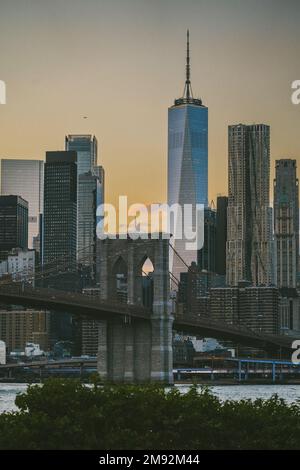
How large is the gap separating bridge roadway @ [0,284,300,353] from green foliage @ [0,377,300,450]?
136ft

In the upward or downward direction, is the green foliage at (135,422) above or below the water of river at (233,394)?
above

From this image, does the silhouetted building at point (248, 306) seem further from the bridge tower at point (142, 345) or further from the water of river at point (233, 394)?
the bridge tower at point (142, 345)

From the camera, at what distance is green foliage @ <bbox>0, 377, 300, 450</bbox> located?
2238 cm

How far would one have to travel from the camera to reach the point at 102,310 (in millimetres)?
69375

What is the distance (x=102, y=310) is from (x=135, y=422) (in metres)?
46.3

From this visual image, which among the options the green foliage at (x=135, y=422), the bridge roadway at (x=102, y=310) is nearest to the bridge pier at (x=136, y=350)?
the bridge roadway at (x=102, y=310)

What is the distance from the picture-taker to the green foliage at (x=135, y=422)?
22375 millimetres

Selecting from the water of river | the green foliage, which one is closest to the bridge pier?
the water of river

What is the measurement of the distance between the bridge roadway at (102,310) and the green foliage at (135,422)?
41600mm

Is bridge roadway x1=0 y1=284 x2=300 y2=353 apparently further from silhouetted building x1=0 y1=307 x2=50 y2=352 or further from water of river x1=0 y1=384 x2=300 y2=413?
silhouetted building x1=0 y1=307 x2=50 y2=352

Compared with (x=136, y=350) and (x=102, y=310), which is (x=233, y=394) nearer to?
(x=102, y=310)

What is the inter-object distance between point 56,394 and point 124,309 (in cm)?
4747
